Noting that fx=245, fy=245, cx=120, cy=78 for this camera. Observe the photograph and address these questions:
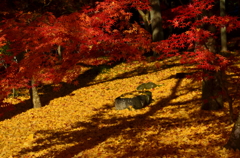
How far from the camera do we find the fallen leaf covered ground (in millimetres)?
6684

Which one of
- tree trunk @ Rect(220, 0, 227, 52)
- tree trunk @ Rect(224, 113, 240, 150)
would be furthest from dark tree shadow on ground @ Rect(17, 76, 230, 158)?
tree trunk @ Rect(220, 0, 227, 52)

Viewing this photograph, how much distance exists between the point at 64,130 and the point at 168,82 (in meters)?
6.24

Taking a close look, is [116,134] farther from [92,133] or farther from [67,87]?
[67,87]

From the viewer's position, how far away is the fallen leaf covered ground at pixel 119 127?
263 inches

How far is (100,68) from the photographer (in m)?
20.1

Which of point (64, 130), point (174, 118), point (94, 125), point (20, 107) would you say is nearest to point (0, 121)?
point (20, 107)

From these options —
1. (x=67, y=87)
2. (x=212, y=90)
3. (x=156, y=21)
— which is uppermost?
(x=156, y=21)

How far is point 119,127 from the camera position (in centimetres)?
898

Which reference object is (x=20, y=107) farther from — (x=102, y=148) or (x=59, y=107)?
(x=102, y=148)

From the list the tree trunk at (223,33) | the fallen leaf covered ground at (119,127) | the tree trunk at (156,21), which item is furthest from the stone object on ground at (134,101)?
the tree trunk at (223,33)

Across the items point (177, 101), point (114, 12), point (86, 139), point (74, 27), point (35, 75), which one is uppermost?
point (114, 12)

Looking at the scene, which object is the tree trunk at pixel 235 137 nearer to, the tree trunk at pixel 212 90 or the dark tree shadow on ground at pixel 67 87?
the tree trunk at pixel 212 90

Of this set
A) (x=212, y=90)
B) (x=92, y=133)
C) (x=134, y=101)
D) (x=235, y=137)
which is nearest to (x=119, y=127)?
(x=92, y=133)

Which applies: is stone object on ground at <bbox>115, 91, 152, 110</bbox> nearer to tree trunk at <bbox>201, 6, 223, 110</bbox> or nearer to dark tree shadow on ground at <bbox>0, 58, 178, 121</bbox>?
tree trunk at <bbox>201, 6, 223, 110</bbox>
